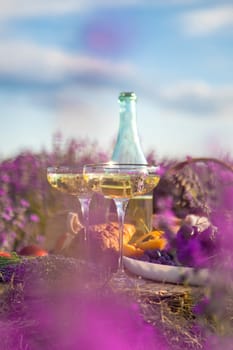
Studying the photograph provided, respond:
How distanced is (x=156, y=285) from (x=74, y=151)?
12.4ft

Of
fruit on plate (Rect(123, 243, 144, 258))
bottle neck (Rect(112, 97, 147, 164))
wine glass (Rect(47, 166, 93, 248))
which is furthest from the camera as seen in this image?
bottle neck (Rect(112, 97, 147, 164))

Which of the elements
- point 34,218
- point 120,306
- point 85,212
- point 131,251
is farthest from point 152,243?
point 34,218

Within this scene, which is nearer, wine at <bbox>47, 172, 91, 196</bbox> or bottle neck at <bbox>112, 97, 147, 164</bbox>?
wine at <bbox>47, 172, 91, 196</bbox>

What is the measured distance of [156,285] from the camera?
1545 millimetres

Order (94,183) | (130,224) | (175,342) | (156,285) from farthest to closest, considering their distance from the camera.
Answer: (130,224)
(94,183)
(156,285)
(175,342)

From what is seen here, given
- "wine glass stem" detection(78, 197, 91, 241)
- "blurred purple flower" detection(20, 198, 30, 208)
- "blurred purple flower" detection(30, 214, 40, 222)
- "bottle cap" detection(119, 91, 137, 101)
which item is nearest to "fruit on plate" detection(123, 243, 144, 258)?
"wine glass stem" detection(78, 197, 91, 241)

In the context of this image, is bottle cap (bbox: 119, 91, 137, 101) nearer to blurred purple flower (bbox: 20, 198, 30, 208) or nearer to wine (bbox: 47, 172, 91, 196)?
wine (bbox: 47, 172, 91, 196)

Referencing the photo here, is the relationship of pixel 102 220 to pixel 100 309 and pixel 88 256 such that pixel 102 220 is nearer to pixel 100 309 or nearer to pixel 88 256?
pixel 88 256

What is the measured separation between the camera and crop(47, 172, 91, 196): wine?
222 cm

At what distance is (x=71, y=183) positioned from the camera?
2236 mm

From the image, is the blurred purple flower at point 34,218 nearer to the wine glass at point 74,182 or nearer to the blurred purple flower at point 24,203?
the blurred purple flower at point 24,203

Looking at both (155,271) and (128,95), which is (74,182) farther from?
(128,95)

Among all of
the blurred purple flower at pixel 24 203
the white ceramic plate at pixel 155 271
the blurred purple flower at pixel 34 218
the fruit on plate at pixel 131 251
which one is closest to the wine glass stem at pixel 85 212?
the fruit on plate at pixel 131 251

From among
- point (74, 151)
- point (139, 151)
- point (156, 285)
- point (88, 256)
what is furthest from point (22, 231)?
point (156, 285)
